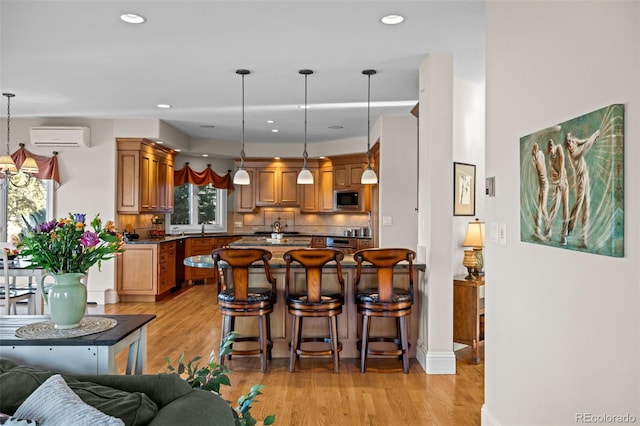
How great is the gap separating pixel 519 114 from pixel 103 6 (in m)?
2.69

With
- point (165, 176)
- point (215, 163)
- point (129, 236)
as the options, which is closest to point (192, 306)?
point (129, 236)

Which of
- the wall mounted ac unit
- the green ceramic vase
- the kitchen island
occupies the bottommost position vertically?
the kitchen island

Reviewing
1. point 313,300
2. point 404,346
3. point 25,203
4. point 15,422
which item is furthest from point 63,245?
point 25,203

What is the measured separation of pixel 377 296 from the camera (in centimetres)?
394

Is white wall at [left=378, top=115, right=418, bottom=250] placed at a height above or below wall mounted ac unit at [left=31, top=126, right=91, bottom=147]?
below

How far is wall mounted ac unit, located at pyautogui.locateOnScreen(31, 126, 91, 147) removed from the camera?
22.1 ft

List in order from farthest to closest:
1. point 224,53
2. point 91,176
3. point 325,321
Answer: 1. point 91,176
2. point 325,321
3. point 224,53

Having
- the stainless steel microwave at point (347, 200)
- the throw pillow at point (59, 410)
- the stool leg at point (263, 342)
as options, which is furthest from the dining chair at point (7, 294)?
the stainless steel microwave at point (347, 200)

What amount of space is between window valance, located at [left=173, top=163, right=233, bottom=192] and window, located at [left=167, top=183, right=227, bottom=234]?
0.74ft

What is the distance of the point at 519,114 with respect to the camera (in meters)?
2.39

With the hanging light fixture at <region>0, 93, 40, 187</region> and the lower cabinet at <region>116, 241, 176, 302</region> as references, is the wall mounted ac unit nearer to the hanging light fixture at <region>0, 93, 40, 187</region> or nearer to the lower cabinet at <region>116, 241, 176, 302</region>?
the hanging light fixture at <region>0, 93, 40, 187</region>

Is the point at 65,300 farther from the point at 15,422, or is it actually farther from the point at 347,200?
the point at 347,200

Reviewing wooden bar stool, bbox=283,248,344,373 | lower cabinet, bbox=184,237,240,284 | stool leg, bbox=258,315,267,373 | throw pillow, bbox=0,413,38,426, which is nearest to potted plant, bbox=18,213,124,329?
throw pillow, bbox=0,413,38,426

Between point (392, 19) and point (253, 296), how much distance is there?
2.37 meters
